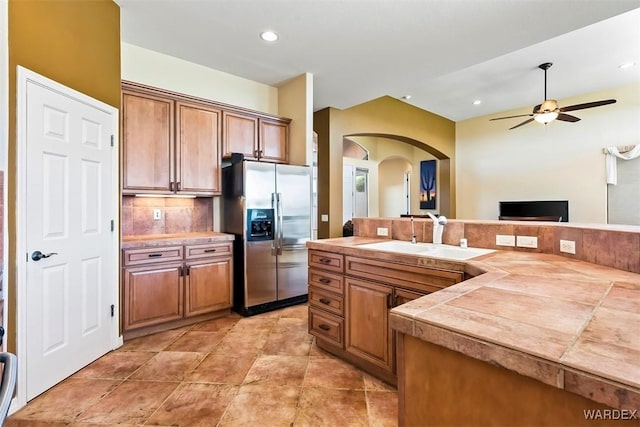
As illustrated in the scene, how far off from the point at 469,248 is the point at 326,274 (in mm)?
1094

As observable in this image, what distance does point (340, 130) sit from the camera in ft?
16.0

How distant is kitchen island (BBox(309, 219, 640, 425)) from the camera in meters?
0.61

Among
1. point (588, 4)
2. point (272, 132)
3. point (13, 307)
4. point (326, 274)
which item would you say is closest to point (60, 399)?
point (13, 307)

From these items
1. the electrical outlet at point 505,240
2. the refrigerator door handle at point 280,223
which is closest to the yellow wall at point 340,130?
the refrigerator door handle at point 280,223

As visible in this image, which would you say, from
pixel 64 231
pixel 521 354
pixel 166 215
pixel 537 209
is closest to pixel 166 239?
pixel 166 215

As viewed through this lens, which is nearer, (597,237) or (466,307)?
(466,307)

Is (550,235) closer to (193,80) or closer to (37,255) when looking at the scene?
(37,255)

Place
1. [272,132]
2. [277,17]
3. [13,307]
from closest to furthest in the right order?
[13,307]
[277,17]
[272,132]

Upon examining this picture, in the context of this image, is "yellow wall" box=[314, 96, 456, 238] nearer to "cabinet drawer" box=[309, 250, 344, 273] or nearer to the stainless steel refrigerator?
the stainless steel refrigerator

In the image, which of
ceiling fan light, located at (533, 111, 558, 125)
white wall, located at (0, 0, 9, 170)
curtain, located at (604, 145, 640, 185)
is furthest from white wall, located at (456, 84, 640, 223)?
white wall, located at (0, 0, 9, 170)

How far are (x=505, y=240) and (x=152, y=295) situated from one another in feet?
9.97

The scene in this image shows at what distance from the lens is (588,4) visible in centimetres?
234

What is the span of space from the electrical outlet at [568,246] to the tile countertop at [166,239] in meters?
2.89

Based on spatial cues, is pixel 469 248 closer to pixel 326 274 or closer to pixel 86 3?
pixel 326 274
